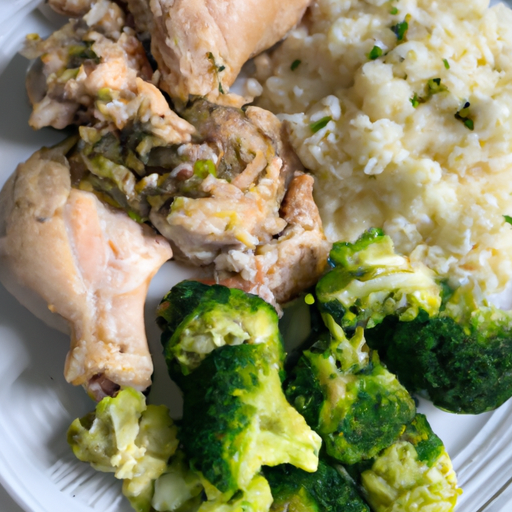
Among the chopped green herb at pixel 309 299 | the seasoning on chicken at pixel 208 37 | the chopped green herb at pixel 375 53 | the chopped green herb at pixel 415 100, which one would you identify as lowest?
the chopped green herb at pixel 309 299

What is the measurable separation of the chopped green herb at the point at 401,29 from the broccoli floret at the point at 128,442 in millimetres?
1787

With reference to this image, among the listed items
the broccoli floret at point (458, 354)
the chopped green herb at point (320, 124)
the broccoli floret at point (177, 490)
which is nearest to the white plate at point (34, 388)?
the broccoli floret at point (177, 490)

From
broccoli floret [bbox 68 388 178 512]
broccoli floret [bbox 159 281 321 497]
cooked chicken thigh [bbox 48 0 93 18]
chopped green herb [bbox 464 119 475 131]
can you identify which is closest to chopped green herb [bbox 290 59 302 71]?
chopped green herb [bbox 464 119 475 131]

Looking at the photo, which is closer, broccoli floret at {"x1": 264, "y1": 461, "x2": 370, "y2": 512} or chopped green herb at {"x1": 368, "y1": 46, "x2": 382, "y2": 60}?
broccoli floret at {"x1": 264, "y1": 461, "x2": 370, "y2": 512}

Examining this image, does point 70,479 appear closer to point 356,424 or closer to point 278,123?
point 356,424

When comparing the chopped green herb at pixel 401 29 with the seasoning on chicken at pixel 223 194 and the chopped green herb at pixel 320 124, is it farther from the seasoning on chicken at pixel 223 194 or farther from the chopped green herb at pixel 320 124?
the seasoning on chicken at pixel 223 194

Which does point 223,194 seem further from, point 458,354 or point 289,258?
point 458,354

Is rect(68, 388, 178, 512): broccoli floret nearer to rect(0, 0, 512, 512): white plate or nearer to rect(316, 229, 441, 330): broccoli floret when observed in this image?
rect(0, 0, 512, 512): white plate

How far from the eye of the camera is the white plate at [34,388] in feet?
6.12

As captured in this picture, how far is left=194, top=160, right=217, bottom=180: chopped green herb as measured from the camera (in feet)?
6.15

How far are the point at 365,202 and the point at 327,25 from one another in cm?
81

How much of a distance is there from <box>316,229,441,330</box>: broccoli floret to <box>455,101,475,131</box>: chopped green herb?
63 centimetres

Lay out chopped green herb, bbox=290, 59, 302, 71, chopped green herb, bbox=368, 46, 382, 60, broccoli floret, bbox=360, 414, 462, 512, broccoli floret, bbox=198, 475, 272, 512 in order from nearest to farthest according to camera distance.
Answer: broccoli floret, bbox=198, 475, 272, 512
broccoli floret, bbox=360, 414, 462, 512
chopped green herb, bbox=368, 46, 382, 60
chopped green herb, bbox=290, 59, 302, 71

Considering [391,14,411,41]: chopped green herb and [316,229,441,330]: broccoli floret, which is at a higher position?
[391,14,411,41]: chopped green herb
